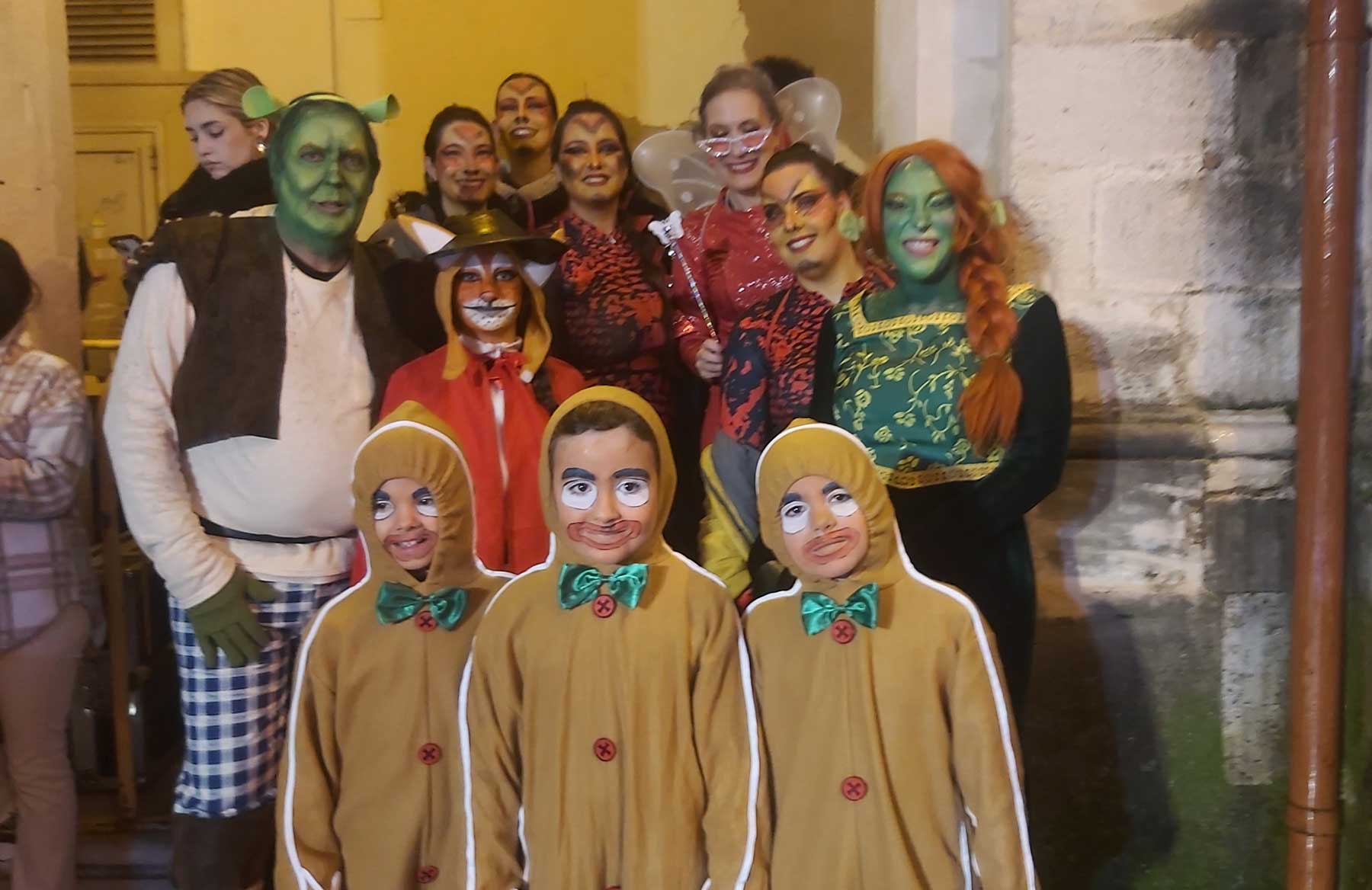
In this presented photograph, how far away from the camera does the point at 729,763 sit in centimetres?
169

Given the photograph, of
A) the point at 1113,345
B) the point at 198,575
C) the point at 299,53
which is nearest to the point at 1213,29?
the point at 1113,345

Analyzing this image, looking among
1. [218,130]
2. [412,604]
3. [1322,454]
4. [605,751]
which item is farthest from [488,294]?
[1322,454]

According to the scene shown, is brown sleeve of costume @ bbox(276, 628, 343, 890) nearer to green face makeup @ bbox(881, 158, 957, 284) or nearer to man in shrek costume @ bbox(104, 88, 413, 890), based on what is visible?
man in shrek costume @ bbox(104, 88, 413, 890)

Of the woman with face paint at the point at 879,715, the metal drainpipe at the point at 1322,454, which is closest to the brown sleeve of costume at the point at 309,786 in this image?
the woman with face paint at the point at 879,715

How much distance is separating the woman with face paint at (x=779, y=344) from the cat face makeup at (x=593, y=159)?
0.48 meters

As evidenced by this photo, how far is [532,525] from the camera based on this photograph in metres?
1.96

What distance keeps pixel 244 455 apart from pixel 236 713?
1.47ft

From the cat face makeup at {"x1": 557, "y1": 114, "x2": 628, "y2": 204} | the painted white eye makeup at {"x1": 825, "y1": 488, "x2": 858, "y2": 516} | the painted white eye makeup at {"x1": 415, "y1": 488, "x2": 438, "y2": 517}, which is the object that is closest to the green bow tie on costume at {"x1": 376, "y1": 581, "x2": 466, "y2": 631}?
the painted white eye makeup at {"x1": 415, "y1": 488, "x2": 438, "y2": 517}

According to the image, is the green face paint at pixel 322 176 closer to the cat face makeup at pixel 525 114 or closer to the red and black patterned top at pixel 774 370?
the red and black patterned top at pixel 774 370

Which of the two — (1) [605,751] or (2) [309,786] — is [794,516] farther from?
(2) [309,786]

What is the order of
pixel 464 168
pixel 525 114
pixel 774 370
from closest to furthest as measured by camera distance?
pixel 774 370 → pixel 464 168 → pixel 525 114

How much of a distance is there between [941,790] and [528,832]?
2.02 ft

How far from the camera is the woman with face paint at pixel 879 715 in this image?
1.62m

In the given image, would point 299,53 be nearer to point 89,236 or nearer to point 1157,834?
point 89,236
